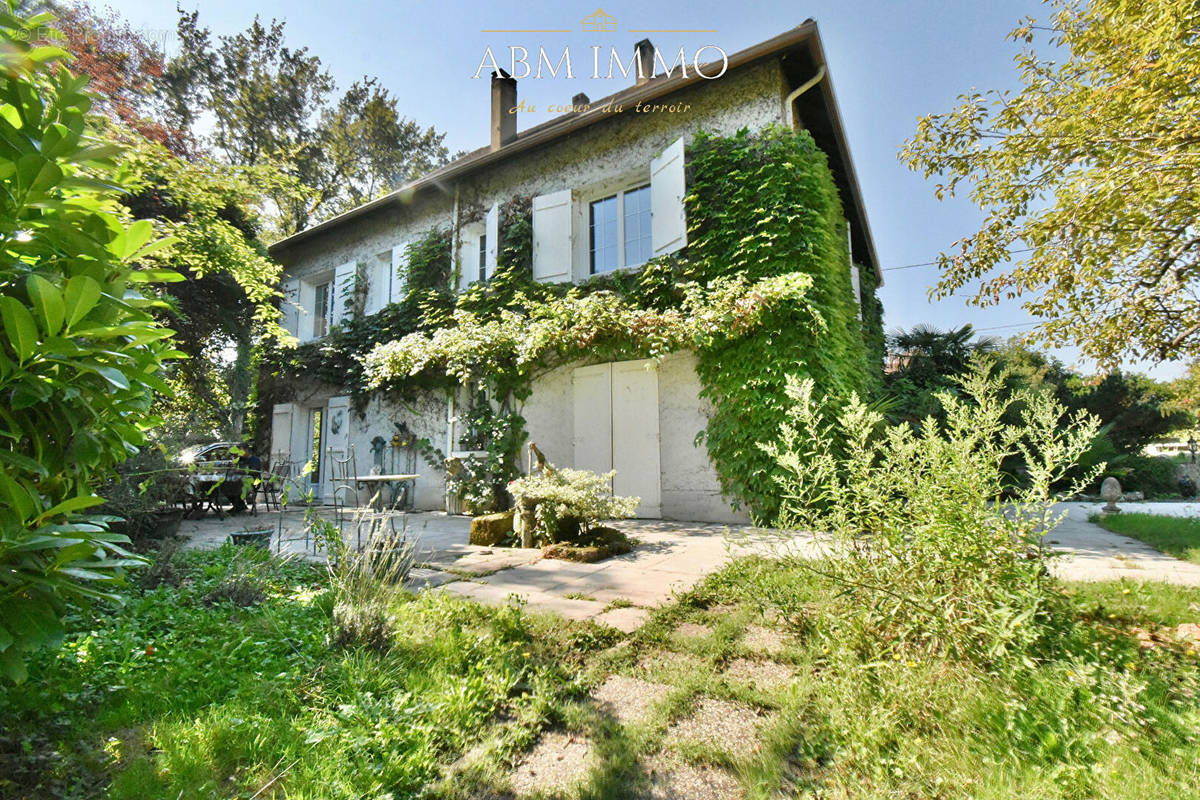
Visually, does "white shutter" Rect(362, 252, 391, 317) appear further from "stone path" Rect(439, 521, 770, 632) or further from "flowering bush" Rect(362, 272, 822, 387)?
"stone path" Rect(439, 521, 770, 632)

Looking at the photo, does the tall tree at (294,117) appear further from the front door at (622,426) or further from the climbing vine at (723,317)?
the front door at (622,426)

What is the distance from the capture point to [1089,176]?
145 inches

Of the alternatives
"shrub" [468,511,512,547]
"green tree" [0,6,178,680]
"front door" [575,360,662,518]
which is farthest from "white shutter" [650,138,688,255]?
"green tree" [0,6,178,680]

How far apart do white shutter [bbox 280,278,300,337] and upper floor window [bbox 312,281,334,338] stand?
0.39m

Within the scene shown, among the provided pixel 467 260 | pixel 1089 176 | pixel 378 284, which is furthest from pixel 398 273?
pixel 1089 176

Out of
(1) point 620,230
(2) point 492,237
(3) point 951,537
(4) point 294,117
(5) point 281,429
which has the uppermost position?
(4) point 294,117

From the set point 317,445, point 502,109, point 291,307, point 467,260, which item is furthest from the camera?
point 291,307

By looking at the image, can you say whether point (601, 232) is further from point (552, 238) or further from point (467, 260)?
point (467, 260)

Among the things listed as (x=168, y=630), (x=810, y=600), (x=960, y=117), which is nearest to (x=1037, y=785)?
(x=810, y=600)

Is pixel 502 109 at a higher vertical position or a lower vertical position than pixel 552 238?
higher

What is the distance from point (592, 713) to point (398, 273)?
9626 millimetres

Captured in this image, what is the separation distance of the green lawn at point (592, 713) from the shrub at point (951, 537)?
12 cm

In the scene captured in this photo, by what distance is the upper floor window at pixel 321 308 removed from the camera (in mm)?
11859

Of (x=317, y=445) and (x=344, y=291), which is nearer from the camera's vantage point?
(x=344, y=291)
